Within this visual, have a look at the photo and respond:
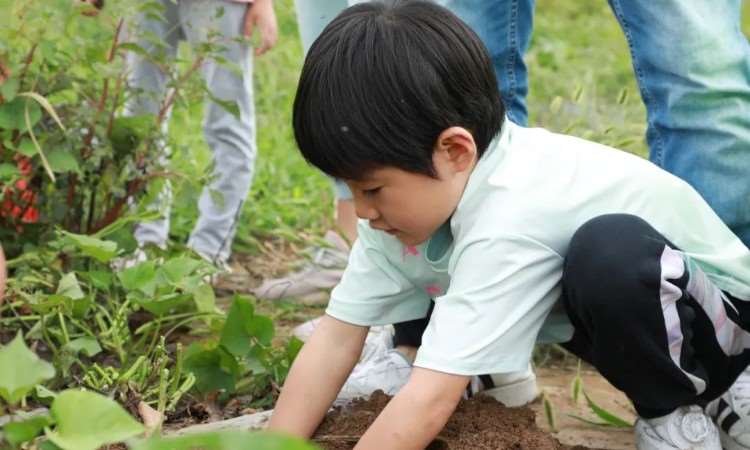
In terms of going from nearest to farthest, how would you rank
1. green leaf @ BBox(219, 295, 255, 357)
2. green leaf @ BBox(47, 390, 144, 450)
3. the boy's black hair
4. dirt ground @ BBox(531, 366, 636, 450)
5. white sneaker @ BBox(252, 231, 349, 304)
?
green leaf @ BBox(47, 390, 144, 450)
the boy's black hair
green leaf @ BBox(219, 295, 255, 357)
dirt ground @ BBox(531, 366, 636, 450)
white sneaker @ BBox(252, 231, 349, 304)

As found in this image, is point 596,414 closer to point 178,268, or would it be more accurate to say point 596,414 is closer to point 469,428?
point 469,428

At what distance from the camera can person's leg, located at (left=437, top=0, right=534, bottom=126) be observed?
2.27 m

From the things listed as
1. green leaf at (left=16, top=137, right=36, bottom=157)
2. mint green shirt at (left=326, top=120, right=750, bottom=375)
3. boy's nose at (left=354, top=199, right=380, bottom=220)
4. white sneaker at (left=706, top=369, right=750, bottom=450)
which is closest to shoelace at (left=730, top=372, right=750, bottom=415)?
white sneaker at (left=706, top=369, right=750, bottom=450)

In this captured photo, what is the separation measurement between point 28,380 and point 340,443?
2.51ft

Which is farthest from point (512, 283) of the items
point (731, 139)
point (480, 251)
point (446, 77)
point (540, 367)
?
point (540, 367)

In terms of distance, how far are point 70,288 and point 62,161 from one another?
1.05ft

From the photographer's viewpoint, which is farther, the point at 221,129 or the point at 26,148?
the point at 221,129

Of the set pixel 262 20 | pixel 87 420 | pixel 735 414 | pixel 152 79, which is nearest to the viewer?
pixel 87 420

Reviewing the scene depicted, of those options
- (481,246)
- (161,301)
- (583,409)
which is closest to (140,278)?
(161,301)

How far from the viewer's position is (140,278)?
217cm

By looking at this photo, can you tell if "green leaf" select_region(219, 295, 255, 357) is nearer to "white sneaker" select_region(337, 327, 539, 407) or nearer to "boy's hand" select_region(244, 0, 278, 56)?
"white sneaker" select_region(337, 327, 539, 407)

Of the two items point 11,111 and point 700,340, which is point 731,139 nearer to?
point 700,340

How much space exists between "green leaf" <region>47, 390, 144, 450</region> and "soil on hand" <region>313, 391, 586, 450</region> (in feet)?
2.37

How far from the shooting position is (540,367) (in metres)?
2.58
